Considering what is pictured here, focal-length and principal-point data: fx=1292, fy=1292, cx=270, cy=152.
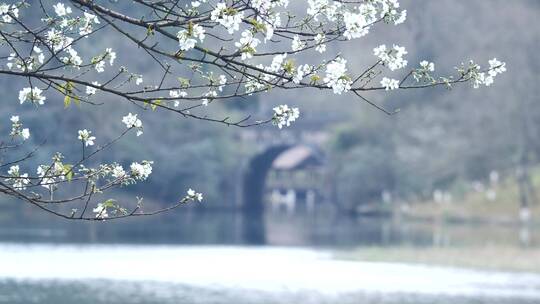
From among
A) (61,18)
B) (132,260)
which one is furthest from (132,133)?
(61,18)

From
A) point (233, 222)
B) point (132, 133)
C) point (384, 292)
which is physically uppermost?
point (132, 133)

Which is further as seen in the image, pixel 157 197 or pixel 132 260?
pixel 157 197

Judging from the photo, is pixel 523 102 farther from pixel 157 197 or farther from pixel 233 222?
pixel 157 197

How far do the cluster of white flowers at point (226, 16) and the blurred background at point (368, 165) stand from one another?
23.7 meters

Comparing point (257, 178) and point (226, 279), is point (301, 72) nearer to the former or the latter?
point (226, 279)

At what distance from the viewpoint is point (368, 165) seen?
65.1m

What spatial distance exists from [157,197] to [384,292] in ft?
133

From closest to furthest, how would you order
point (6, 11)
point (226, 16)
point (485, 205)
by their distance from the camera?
point (226, 16), point (6, 11), point (485, 205)

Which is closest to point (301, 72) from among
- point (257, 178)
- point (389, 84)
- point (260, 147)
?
point (389, 84)

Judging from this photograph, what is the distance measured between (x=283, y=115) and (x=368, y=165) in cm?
5697

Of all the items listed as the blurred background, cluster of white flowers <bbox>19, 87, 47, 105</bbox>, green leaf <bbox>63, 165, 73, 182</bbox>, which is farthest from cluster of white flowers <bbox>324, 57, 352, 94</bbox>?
the blurred background

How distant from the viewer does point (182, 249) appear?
37.3m

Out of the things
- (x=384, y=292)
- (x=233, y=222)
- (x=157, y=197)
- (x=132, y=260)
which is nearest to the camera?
(x=384, y=292)

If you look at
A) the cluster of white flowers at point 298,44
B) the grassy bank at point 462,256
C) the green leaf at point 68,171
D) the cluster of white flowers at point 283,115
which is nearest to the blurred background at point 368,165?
the grassy bank at point 462,256
